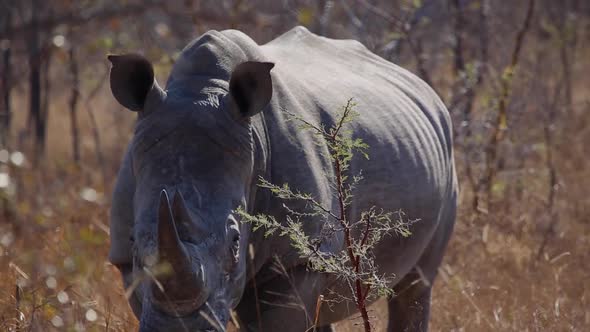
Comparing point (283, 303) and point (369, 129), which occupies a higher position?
point (369, 129)

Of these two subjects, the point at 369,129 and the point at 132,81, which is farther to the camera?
the point at 369,129

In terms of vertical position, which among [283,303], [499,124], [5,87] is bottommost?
[5,87]

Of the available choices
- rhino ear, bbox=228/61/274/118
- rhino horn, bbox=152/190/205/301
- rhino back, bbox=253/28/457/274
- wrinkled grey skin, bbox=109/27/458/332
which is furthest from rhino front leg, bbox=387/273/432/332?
rhino horn, bbox=152/190/205/301

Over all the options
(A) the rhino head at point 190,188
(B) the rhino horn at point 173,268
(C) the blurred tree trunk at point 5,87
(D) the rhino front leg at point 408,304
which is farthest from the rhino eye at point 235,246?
(C) the blurred tree trunk at point 5,87

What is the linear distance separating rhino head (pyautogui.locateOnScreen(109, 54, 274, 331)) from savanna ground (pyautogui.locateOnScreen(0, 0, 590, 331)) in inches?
9.0

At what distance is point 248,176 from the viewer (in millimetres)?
3547

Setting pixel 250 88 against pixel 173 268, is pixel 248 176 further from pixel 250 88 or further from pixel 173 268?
pixel 173 268

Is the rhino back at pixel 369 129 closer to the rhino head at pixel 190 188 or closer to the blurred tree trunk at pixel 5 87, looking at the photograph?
the rhino head at pixel 190 188

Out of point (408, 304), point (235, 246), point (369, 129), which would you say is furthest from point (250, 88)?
point (408, 304)

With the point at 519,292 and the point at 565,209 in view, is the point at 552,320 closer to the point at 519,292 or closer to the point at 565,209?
the point at 519,292

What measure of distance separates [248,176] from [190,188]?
1.10ft

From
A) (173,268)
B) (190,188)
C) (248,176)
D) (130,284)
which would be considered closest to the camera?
(173,268)

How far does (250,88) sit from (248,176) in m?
0.30

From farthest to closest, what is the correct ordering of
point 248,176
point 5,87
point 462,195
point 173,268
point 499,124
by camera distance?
point 5,87, point 462,195, point 499,124, point 248,176, point 173,268
